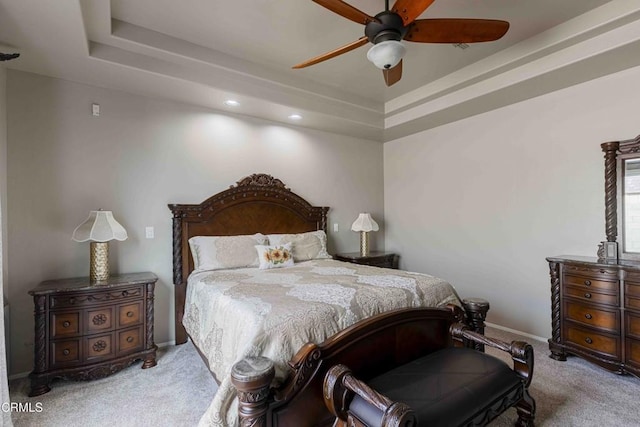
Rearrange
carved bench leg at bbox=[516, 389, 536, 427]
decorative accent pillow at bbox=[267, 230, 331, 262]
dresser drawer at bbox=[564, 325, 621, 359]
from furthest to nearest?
decorative accent pillow at bbox=[267, 230, 331, 262], dresser drawer at bbox=[564, 325, 621, 359], carved bench leg at bbox=[516, 389, 536, 427]

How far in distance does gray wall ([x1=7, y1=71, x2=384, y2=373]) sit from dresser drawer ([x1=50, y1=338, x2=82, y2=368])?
530mm

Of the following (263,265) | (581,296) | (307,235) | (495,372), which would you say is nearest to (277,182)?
(307,235)

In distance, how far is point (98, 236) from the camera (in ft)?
8.95

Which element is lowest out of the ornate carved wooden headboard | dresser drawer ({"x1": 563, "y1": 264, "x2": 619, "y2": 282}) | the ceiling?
dresser drawer ({"x1": 563, "y1": 264, "x2": 619, "y2": 282})

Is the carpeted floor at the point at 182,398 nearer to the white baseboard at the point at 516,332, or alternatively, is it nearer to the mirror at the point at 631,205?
the white baseboard at the point at 516,332

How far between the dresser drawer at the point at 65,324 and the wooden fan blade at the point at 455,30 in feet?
10.9

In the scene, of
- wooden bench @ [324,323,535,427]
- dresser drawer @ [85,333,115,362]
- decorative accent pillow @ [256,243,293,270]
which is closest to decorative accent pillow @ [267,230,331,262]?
decorative accent pillow @ [256,243,293,270]

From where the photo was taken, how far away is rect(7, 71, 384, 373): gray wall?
2719 millimetres

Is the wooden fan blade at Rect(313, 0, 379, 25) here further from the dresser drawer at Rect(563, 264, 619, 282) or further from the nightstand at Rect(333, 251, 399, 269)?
the nightstand at Rect(333, 251, 399, 269)

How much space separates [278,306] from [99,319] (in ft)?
5.96

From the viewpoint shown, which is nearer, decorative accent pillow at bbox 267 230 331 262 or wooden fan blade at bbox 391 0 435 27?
wooden fan blade at bbox 391 0 435 27

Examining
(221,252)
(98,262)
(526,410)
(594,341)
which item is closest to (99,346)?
(98,262)

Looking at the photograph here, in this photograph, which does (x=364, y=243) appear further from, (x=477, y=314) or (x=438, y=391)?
(x=438, y=391)

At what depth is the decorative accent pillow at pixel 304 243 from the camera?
147 inches
